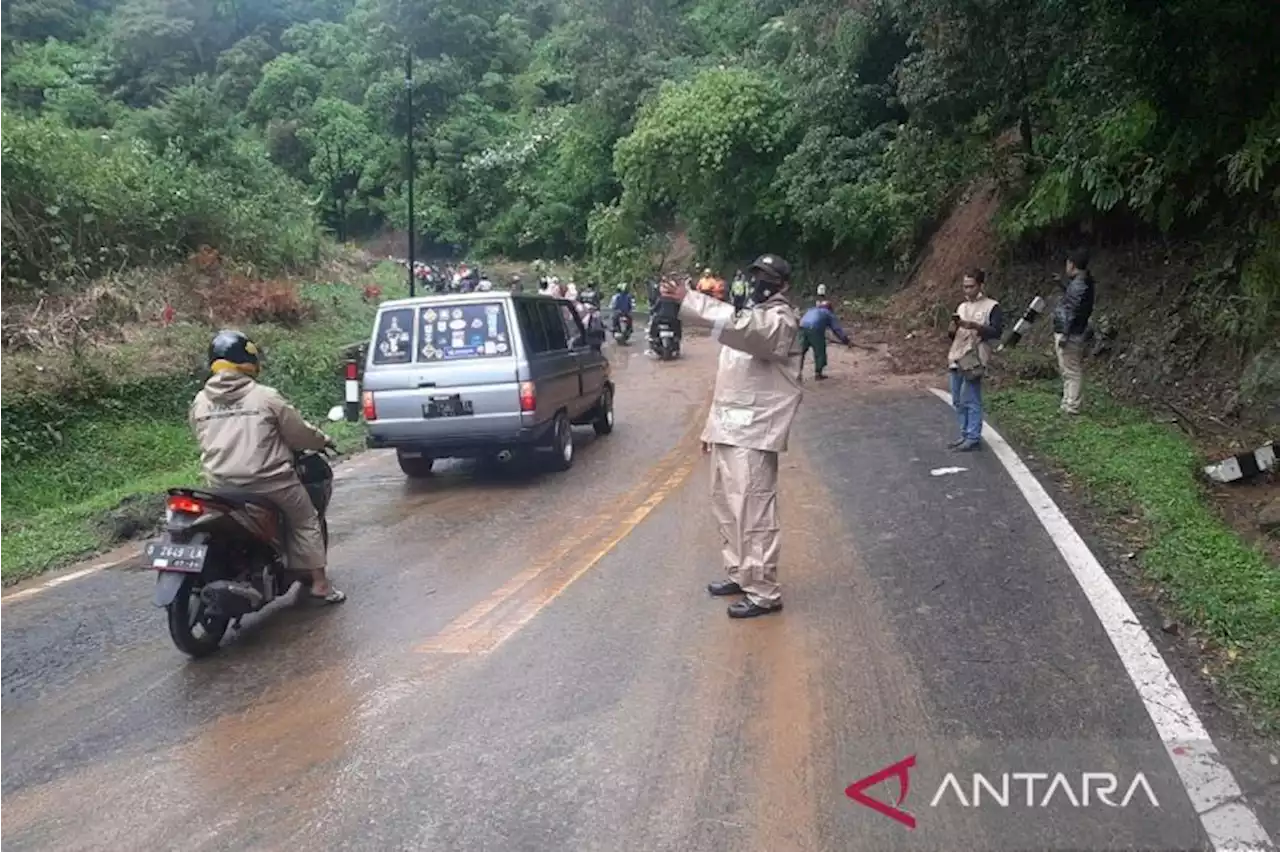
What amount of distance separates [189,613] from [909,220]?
71.1ft

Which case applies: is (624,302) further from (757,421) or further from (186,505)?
(186,505)

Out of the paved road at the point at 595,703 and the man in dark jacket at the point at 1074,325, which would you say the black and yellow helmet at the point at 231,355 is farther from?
the man in dark jacket at the point at 1074,325

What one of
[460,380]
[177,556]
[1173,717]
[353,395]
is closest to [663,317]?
[460,380]

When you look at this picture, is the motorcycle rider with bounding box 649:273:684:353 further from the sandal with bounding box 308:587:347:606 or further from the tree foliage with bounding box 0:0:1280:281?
the sandal with bounding box 308:587:347:606

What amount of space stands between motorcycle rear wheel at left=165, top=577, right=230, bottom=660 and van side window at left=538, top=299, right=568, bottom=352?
224 inches

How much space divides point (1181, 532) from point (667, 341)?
52.8 feet

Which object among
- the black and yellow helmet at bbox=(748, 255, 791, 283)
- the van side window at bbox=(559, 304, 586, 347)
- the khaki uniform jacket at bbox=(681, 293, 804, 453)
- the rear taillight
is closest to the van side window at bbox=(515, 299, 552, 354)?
the van side window at bbox=(559, 304, 586, 347)

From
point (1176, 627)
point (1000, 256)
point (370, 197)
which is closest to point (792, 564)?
point (1176, 627)

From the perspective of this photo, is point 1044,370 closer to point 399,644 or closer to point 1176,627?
point 1176,627

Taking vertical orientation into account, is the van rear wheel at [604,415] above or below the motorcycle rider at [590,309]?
above

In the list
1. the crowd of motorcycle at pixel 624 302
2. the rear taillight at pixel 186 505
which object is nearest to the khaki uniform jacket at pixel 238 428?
the rear taillight at pixel 186 505

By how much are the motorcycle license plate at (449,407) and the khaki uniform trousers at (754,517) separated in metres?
4.44

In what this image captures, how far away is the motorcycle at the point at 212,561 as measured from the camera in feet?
18.8

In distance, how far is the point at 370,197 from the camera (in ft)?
191
